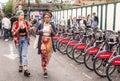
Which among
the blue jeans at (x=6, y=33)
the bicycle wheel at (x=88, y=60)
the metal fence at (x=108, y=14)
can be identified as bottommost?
the blue jeans at (x=6, y=33)

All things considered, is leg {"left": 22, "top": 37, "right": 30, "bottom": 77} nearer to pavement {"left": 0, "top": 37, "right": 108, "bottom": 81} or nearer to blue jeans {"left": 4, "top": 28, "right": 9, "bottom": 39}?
pavement {"left": 0, "top": 37, "right": 108, "bottom": 81}

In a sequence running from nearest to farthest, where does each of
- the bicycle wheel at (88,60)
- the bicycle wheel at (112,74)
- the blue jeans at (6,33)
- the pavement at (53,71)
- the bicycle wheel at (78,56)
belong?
1. the bicycle wheel at (112,74)
2. the pavement at (53,71)
3. the bicycle wheel at (88,60)
4. the bicycle wheel at (78,56)
5. the blue jeans at (6,33)

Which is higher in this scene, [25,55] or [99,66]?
[25,55]

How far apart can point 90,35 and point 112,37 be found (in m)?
1.75

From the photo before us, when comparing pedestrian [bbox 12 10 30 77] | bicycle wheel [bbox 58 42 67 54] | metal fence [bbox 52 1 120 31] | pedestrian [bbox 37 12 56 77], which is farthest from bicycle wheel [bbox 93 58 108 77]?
metal fence [bbox 52 1 120 31]

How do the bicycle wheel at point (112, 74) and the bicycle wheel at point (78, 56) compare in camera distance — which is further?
the bicycle wheel at point (78, 56)

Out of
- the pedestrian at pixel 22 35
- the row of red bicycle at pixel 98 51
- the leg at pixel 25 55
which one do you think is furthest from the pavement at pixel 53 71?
the pedestrian at pixel 22 35

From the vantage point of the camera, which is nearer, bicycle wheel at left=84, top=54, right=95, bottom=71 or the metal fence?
bicycle wheel at left=84, top=54, right=95, bottom=71

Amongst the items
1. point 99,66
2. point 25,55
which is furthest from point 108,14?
point 25,55

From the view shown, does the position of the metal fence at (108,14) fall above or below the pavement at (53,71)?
above

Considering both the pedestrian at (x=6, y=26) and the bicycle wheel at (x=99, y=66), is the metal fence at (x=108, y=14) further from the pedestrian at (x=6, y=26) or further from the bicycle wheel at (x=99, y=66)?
the bicycle wheel at (x=99, y=66)

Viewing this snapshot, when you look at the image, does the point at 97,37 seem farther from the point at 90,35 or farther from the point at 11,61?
the point at 11,61

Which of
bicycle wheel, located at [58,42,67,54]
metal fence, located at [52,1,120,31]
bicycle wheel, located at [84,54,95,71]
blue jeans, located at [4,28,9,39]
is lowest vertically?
blue jeans, located at [4,28,9,39]

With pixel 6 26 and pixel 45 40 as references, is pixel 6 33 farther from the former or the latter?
pixel 45 40
